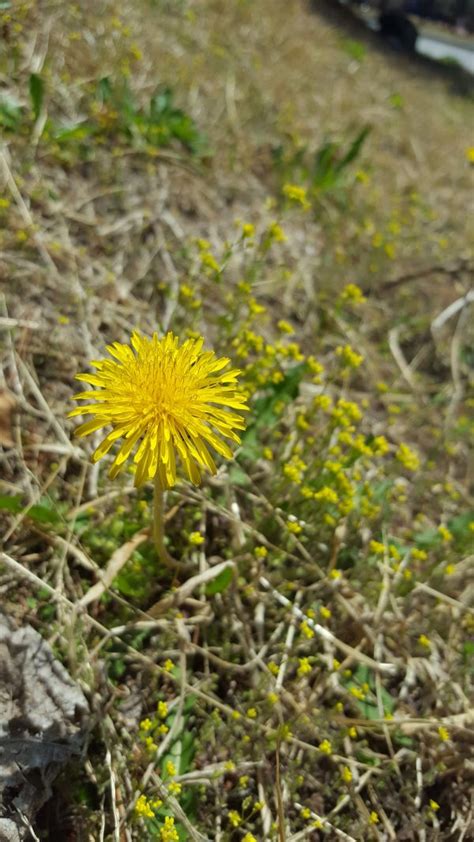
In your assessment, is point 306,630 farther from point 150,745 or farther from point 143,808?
point 143,808

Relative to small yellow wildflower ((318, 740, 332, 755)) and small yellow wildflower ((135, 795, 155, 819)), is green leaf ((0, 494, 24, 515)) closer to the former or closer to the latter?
small yellow wildflower ((135, 795, 155, 819))

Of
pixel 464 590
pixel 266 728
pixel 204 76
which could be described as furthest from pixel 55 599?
pixel 204 76

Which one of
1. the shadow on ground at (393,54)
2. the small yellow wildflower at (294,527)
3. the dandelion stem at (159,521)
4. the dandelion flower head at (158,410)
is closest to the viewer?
the dandelion flower head at (158,410)

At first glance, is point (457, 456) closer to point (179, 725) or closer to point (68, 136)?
point (179, 725)

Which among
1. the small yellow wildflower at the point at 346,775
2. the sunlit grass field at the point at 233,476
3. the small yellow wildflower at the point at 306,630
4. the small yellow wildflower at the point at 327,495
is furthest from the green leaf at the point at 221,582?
the small yellow wildflower at the point at 346,775

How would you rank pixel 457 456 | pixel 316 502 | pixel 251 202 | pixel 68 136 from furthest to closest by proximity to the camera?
pixel 251 202 < pixel 457 456 < pixel 68 136 < pixel 316 502

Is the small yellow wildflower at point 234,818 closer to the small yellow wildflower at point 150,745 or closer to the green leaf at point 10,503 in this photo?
the small yellow wildflower at point 150,745
